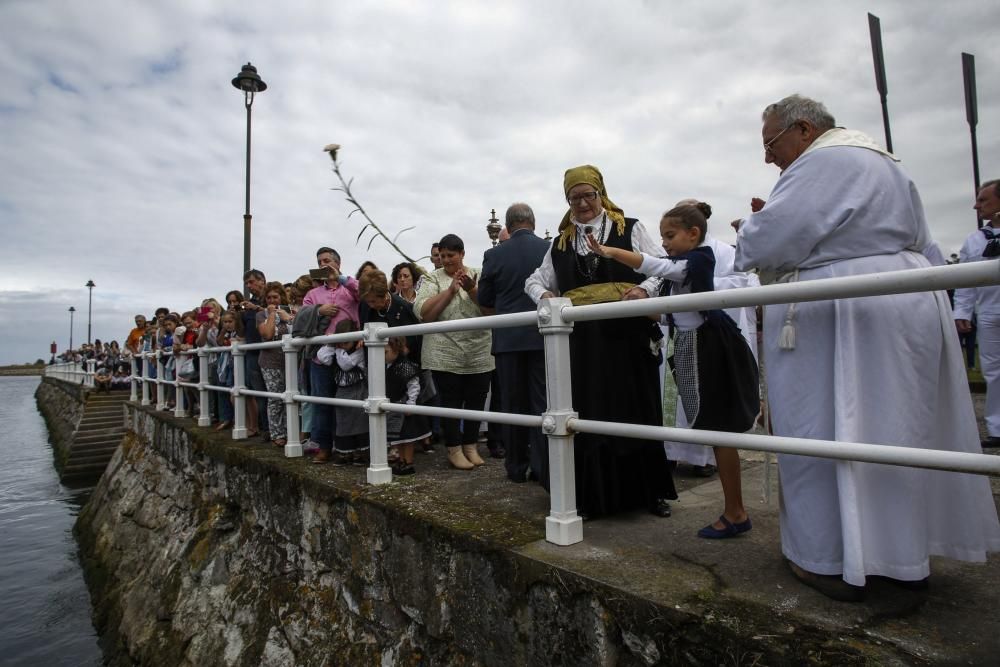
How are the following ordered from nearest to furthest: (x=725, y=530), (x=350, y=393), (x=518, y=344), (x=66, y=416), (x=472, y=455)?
1. (x=725, y=530)
2. (x=518, y=344)
3. (x=472, y=455)
4. (x=350, y=393)
5. (x=66, y=416)

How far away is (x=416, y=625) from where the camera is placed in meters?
2.60

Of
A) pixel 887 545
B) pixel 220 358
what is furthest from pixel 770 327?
pixel 220 358

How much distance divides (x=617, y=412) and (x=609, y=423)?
22.6 inches

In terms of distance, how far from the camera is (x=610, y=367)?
2.69m

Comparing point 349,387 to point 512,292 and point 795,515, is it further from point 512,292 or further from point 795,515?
point 795,515

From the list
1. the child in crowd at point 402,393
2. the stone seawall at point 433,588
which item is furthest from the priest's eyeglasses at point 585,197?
the child in crowd at point 402,393

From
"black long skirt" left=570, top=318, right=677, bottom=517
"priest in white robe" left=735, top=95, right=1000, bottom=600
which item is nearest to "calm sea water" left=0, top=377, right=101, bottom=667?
"black long skirt" left=570, top=318, right=677, bottom=517

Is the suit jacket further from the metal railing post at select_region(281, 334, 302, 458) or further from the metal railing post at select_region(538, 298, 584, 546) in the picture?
the metal railing post at select_region(281, 334, 302, 458)

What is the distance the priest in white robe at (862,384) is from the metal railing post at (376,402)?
2.22 m

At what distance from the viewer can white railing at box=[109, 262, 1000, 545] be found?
4.57ft

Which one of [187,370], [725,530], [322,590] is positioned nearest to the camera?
[725,530]

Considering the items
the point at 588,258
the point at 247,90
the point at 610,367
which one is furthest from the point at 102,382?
the point at 610,367

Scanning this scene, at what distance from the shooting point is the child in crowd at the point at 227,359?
6457mm

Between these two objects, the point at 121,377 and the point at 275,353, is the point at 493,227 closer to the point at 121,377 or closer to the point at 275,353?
the point at 275,353
